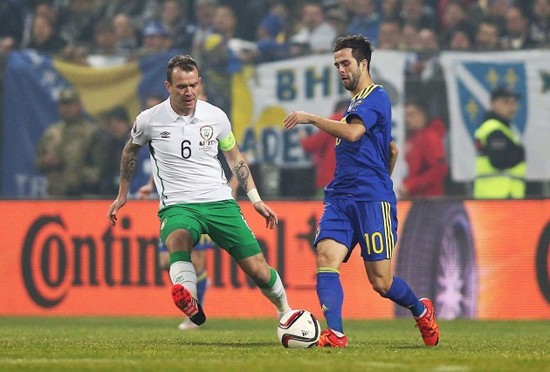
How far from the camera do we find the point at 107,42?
66.1 feet

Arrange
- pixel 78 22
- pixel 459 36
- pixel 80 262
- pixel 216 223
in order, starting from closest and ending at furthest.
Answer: pixel 216 223, pixel 80 262, pixel 459 36, pixel 78 22

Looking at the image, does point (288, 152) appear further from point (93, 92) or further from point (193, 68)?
point (193, 68)

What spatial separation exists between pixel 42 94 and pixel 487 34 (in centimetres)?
626

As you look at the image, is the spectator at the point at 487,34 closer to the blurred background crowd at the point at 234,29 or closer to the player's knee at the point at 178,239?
the blurred background crowd at the point at 234,29

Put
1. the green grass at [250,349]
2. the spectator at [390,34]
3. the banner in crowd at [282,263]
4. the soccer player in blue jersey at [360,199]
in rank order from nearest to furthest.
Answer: the green grass at [250,349] → the soccer player in blue jersey at [360,199] → the banner in crowd at [282,263] → the spectator at [390,34]

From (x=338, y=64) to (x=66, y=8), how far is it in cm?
1146

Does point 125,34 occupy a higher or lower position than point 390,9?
lower

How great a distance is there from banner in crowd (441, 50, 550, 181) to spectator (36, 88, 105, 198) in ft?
14.9

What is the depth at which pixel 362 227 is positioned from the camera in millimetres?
9539

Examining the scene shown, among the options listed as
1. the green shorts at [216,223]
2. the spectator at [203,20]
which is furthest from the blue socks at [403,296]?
the spectator at [203,20]

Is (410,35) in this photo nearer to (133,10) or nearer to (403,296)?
(133,10)

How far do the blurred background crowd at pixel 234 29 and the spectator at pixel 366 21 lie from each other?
1cm

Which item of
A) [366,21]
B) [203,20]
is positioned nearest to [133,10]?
[203,20]

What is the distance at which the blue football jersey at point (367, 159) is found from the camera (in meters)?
9.53
